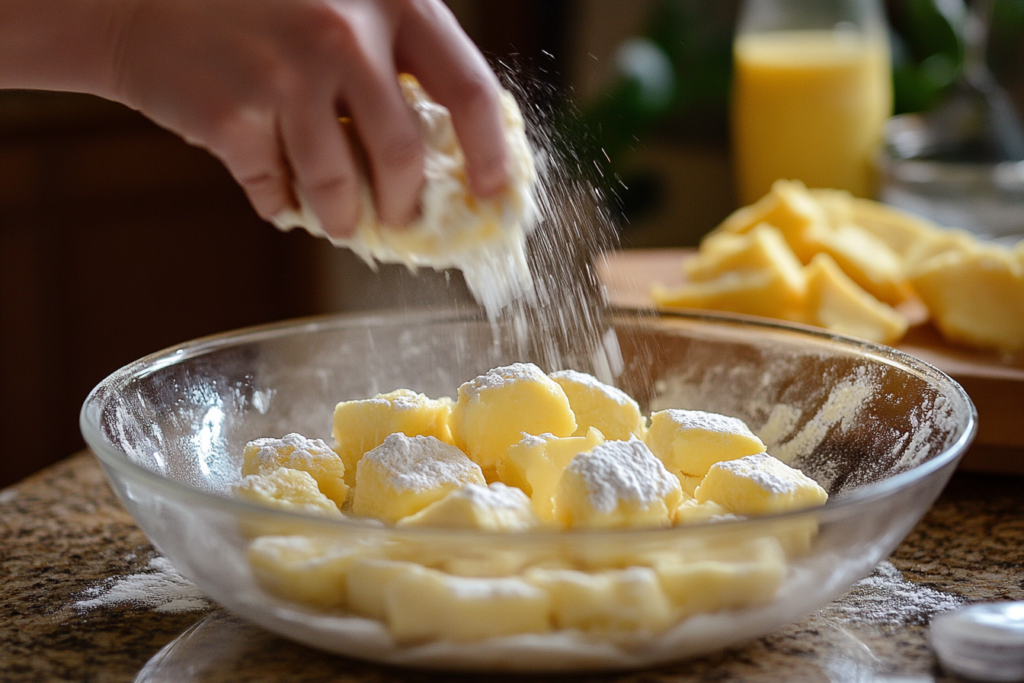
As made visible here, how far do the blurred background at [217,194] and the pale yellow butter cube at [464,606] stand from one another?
176 centimetres

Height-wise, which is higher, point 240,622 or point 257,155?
point 257,155

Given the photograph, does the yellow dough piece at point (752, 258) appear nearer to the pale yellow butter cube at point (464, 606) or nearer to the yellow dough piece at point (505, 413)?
the yellow dough piece at point (505, 413)

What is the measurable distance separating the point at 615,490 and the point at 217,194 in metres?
2.45

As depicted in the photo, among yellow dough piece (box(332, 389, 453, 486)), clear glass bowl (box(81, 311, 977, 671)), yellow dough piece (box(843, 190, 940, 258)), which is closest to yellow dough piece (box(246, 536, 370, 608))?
clear glass bowl (box(81, 311, 977, 671))

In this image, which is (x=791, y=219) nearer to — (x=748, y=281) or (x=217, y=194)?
(x=748, y=281)

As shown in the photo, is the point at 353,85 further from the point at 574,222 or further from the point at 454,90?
the point at 574,222

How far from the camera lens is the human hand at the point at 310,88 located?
689mm

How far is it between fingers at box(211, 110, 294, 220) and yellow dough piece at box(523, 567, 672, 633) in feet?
1.13

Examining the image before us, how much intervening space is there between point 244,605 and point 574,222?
490 mm

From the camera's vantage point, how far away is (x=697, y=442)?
83cm

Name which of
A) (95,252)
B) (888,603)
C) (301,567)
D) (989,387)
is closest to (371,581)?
(301,567)

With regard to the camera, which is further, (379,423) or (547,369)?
Answer: (547,369)

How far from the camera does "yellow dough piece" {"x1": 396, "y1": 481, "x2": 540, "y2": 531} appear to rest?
0.65 m

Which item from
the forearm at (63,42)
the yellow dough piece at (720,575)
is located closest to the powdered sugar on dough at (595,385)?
the yellow dough piece at (720,575)
